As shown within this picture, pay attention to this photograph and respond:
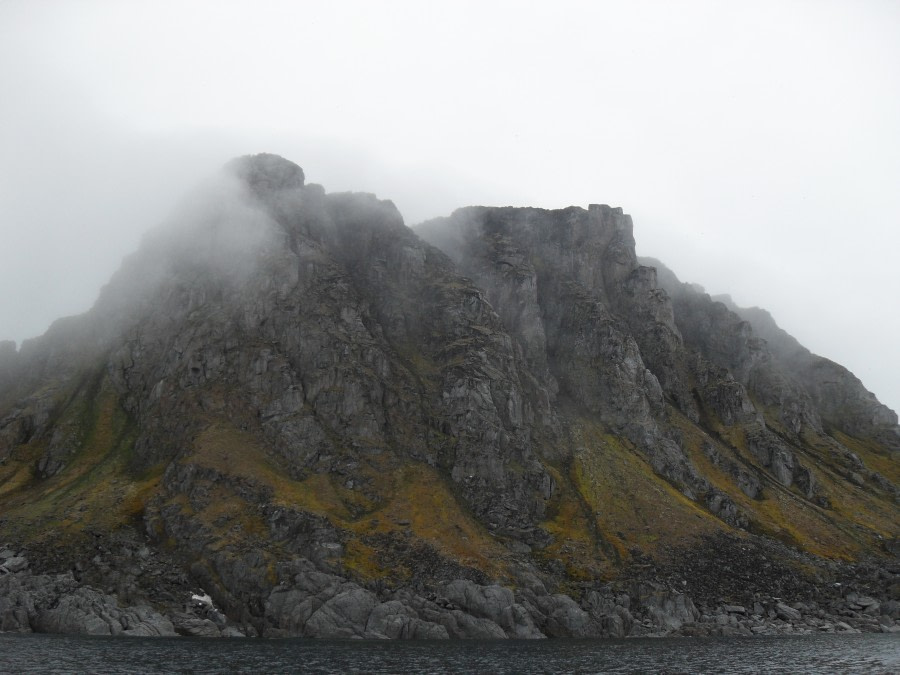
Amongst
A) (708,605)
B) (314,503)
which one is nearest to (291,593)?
(314,503)

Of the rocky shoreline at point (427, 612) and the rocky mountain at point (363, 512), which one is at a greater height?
the rocky mountain at point (363, 512)

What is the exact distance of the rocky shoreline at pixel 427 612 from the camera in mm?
102938

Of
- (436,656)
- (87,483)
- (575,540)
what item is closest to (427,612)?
(436,656)

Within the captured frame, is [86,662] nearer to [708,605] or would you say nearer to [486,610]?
[486,610]

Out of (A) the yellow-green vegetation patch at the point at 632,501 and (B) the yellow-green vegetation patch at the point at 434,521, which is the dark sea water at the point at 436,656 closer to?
(B) the yellow-green vegetation patch at the point at 434,521

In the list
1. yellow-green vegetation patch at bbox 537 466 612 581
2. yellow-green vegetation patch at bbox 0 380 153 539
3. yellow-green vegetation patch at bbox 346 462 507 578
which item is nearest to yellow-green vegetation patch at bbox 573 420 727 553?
yellow-green vegetation patch at bbox 537 466 612 581

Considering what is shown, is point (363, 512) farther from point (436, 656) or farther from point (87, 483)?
point (87, 483)

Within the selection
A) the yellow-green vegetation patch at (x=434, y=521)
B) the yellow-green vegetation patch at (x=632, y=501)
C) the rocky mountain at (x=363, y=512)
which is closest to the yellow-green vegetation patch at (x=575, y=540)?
the rocky mountain at (x=363, y=512)

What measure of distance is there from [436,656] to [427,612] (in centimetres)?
3110

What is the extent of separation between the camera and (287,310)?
7687 inches

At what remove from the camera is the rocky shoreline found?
338 ft

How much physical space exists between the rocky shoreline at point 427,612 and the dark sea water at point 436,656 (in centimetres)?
710

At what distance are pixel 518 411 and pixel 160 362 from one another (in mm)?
109865

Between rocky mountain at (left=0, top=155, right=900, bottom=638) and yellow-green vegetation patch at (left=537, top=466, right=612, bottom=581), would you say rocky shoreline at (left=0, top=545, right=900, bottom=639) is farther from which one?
yellow-green vegetation patch at (left=537, top=466, right=612, bottom=581)
